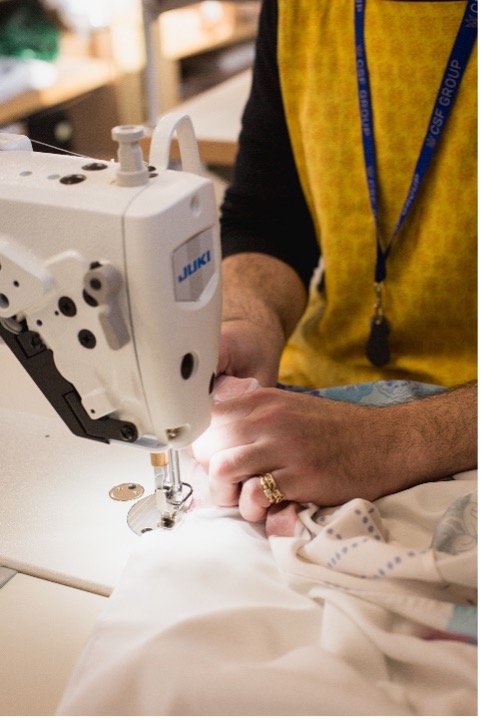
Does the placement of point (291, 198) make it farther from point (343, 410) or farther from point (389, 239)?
point (343, 410)

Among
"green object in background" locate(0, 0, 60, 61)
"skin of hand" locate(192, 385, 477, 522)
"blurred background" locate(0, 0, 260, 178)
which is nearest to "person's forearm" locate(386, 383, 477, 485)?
"skin of hand" locate(192, 385, 477, 522)

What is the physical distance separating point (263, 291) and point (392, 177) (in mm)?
278

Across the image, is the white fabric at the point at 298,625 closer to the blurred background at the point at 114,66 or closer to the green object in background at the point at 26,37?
the blurred background at the point at 114,66

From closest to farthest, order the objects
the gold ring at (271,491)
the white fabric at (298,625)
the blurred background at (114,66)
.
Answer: the white fabric at (298,625)
the gold ring at (271,491)
the blurred background at (114,66)

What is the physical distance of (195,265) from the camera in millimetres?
808

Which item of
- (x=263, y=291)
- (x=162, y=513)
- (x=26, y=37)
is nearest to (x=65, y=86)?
(x=26, y=37)

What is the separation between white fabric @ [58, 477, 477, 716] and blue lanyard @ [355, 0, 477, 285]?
0.57m

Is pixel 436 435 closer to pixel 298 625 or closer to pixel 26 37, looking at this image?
pixel 298 625

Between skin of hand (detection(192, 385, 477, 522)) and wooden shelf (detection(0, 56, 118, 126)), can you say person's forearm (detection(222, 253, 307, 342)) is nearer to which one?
skin of hand (detection(192, 385, 477, 522))

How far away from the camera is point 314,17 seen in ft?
4.45

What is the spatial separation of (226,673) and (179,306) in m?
0.33

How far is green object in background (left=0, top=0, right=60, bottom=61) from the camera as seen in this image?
10.5 ft

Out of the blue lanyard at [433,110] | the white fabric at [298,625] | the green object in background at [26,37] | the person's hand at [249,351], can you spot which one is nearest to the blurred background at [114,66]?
the green object in background at [26,37]

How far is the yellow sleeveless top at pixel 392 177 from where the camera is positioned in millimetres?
1285
